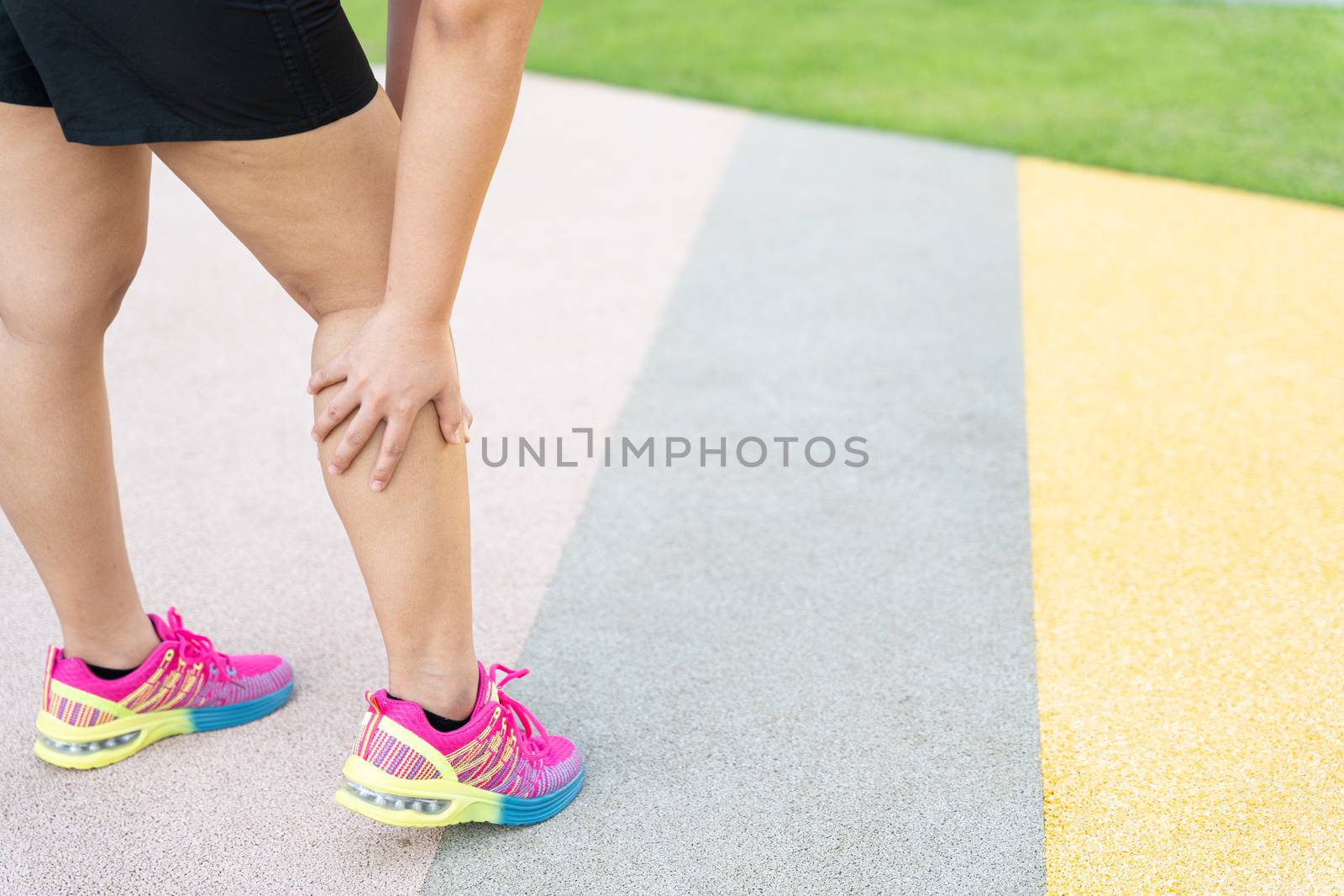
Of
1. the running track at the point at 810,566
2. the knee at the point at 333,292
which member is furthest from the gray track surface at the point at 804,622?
the knee at the point at 333,292

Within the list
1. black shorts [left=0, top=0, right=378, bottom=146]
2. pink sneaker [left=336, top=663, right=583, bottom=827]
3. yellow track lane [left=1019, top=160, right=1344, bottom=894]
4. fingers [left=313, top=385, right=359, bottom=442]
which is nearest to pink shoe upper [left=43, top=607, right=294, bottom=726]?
pink sneaker [left=336, top=663, right=583, bottom=827]

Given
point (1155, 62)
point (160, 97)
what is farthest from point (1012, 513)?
point (1155, 62)

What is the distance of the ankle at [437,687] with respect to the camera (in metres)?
1.09

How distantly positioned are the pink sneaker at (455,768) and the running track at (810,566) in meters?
0.05

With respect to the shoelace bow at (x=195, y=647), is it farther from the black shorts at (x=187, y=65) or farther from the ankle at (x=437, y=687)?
the black shorts at (x=187, y=65)

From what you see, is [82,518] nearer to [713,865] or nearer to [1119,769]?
[713,865]

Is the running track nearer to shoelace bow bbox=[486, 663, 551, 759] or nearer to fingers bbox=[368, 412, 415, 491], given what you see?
shoelace bow bbox=[486, 663, 551, 759]

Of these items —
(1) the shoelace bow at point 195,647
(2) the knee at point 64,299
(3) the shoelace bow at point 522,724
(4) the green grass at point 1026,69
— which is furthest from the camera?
(4) the green grass at point 1026,69

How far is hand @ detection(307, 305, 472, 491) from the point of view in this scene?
95 centimetres

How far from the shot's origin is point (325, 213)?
0.95m

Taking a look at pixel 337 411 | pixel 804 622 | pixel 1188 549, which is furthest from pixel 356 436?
pixel 1188 549

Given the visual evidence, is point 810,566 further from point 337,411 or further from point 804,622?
point 337,411

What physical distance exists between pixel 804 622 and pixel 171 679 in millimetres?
785

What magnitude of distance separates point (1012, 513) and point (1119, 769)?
61 centimetres
